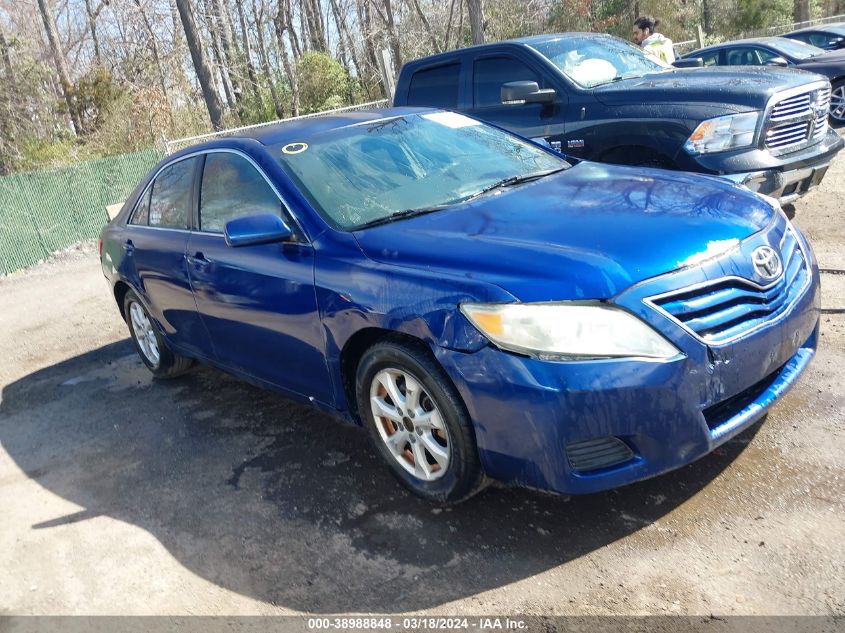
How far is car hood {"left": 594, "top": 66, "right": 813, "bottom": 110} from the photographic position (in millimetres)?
6047

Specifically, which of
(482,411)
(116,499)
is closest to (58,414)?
(116,499)

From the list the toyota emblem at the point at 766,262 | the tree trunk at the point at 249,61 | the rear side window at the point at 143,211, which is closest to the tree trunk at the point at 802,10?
the tree trunk at the point at 249,61

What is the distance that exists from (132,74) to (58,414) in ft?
85.3

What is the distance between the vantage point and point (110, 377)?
248 inches

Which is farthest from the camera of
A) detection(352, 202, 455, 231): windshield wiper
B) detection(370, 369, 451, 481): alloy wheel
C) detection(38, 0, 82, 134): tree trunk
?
detection(38, 0, 82, 134): tree trunk

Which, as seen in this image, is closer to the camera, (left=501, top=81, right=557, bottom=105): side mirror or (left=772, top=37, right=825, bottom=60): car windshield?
(left=501, top=81, right=557, bottom=105): side mirror

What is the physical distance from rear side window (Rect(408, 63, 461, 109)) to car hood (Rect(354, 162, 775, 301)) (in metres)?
4.42

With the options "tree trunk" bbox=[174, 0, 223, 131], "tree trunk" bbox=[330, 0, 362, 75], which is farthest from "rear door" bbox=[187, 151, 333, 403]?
"tree trunk" bbox=[330, 0, 362, 75]

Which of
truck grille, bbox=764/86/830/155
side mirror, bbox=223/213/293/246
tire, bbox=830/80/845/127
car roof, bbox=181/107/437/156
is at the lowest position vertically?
tire, bbox=830/80/845/127

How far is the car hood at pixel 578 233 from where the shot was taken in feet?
9.45

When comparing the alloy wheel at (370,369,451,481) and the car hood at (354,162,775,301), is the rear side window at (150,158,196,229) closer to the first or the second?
the car hood at (354,162,775,301)

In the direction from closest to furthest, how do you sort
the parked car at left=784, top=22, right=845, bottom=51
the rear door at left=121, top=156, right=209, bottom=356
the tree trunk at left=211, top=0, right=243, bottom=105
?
the rear door at left=121, top=156, right=209, bottom=356
the parked car at left=784, top=22, right=845, bottom=51
the tree trunk at left=211, top=0, right=243, bottom=105

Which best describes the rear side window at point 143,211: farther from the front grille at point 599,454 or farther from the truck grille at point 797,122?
the truck grille at point 797,122

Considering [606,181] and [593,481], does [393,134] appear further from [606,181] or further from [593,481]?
[593,481]
